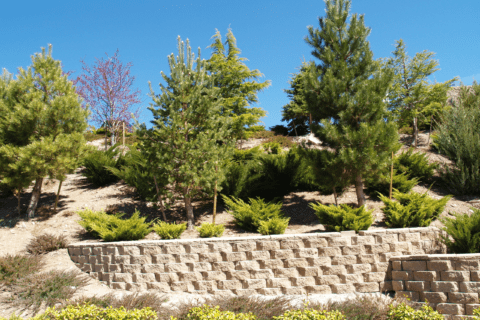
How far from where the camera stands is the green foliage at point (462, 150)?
7.92m

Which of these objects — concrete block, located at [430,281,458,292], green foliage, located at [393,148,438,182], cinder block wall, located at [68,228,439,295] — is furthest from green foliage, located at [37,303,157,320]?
green foliage, located at [393,148,438,182]

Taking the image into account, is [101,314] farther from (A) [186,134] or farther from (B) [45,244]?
(A) [186,134]

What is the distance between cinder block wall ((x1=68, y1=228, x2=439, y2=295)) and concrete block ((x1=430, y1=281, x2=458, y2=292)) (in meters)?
0.64

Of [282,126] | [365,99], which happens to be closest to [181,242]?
[365,99]

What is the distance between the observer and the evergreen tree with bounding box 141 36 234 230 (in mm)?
6582

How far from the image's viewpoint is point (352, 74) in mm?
7082

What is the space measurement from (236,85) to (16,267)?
41.6ft

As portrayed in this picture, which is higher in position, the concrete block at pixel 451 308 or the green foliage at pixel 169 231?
the green foliage at pixel 169 231

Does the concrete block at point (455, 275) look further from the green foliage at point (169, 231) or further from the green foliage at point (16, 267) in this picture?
the green foliage at point (16, 267)

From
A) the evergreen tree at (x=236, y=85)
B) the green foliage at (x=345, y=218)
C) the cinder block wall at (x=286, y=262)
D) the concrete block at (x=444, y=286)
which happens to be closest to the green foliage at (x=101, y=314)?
the cinder block wall at (x=286, y=262)

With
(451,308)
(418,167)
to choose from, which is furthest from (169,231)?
(418,167)

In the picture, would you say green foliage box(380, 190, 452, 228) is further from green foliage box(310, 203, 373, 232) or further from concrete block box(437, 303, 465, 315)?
concrete block box(437, 303, 465, 315)

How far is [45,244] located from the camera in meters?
6.23

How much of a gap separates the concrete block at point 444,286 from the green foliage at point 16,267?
6.72 m
